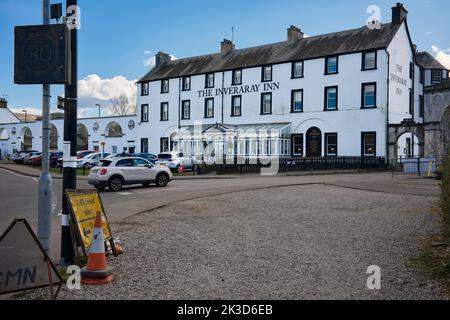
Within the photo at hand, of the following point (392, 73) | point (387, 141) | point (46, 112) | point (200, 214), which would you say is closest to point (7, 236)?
point (46, 112)

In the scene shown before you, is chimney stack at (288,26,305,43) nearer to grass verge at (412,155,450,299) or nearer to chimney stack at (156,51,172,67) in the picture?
chimney stack at (156,51,172,67)

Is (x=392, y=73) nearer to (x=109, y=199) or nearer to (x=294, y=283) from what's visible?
(x=109, y=199)

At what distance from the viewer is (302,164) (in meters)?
32.6

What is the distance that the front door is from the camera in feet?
125

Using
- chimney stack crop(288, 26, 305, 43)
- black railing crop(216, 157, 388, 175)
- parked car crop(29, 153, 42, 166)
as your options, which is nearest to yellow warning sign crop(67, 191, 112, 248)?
black railing crop(216, 157, 388, 175)

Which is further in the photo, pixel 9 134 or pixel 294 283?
pixel 9 134

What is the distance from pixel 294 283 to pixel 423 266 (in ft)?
7.16

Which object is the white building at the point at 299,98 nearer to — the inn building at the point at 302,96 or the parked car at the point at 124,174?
the inn building at the point at 302,96

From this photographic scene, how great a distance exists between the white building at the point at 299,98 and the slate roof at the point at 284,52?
0.12m

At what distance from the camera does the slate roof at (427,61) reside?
43.7 meters

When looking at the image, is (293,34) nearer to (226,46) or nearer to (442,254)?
(226,46)

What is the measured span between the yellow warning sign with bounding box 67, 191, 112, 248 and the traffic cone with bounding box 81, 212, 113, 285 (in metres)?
0.74

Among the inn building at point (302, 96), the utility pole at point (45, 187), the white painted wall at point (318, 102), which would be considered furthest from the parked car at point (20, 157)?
the utility pole at point (45, 187)

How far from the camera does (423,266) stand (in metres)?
6.45
